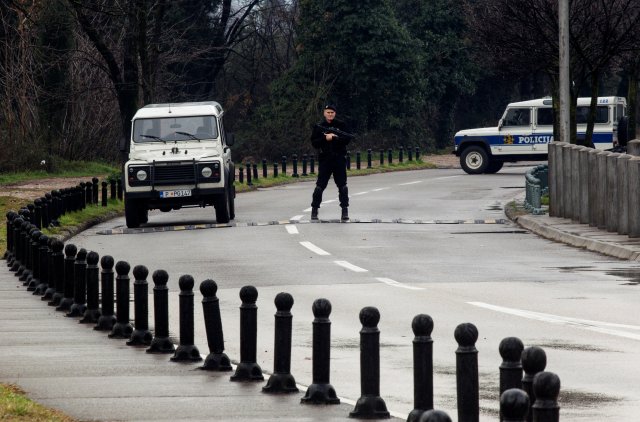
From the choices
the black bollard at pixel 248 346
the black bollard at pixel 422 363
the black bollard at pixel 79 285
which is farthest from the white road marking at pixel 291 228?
the black bollard at pixel 422 363

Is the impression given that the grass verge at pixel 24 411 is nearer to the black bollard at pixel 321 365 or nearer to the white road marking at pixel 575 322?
the black bollard at pixel 321 365

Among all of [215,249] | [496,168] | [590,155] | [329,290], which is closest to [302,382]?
[329,290]

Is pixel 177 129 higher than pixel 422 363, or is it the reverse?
pixel 177 129

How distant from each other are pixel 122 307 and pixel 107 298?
54 cm

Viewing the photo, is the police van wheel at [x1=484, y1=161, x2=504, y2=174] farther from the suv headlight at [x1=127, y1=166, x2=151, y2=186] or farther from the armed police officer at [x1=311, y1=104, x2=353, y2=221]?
the suv headlight at [x1=127, y1=166, x2=151, y2=186]

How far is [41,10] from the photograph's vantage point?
46.1m

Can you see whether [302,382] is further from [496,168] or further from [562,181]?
[496,168]

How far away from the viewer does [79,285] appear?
13453mm

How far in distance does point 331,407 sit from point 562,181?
17.6m

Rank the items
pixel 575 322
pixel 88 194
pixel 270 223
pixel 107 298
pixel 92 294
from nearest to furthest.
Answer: pixel 575 322 → pixel 107 298 → pixel 92 294 → pixel 270 223 → pixel 88 194

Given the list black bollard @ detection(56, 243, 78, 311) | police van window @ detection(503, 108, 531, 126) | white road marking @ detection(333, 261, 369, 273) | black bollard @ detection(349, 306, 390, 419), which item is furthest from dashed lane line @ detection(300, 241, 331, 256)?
police van window @ detection(503, 108, 531, 126)

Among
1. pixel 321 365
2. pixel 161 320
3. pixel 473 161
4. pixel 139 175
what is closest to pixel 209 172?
pixel 139 175

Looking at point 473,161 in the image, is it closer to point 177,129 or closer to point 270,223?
point 177,129

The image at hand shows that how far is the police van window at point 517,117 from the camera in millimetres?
44669
